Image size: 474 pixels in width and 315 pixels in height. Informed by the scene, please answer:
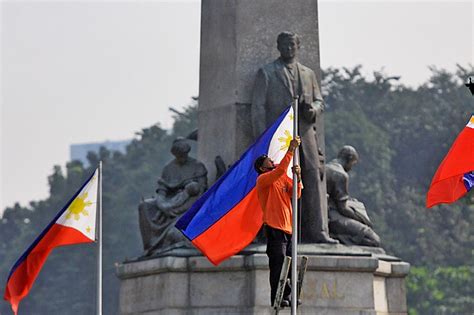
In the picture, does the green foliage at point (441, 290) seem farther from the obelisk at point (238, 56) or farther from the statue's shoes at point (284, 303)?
the statue's shoes at point (284, 303)

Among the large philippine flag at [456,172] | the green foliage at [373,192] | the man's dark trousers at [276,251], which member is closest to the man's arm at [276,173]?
the man's dark trousers at [276,251]

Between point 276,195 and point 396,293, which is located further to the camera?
point 396,293

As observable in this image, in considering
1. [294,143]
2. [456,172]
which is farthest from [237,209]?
[456,172]

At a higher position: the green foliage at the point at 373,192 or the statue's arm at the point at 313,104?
the green foliage at the point at 373,192

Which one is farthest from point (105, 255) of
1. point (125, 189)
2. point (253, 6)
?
point (253, 6)

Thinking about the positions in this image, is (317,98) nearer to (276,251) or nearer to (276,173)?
(276,251)

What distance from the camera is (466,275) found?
97562 millimetres

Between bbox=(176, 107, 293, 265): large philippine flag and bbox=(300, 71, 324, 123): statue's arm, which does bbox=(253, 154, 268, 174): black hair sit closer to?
bbox=(176, 107, 293, 265): large philippine flag

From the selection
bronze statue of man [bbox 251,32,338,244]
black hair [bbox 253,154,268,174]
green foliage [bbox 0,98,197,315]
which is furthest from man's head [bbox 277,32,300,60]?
green foliage [bbox 0,98,197,315]

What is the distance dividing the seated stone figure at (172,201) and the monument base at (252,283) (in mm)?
526

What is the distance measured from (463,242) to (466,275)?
1.82 m

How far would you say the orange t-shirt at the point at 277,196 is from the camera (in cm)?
2666

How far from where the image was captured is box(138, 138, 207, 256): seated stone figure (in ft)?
106

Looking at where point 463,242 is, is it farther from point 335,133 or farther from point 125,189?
point 125,189
